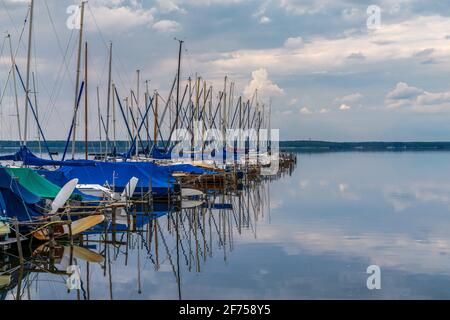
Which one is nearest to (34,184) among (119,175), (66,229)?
(66,229)

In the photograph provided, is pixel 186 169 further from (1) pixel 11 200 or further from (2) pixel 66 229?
(1) pixel 11 200

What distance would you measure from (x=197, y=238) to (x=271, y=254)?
5.40m

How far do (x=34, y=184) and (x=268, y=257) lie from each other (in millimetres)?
12649

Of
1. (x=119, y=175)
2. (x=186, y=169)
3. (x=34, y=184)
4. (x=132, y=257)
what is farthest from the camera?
(x=186, y=169)

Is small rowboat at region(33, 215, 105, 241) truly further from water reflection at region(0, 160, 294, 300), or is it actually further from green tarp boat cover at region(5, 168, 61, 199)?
green tarp boat cover at region(5, 168, 61, 199)

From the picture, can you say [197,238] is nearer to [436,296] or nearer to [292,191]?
[436,296]

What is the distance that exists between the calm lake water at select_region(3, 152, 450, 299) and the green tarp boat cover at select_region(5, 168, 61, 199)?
140 inches

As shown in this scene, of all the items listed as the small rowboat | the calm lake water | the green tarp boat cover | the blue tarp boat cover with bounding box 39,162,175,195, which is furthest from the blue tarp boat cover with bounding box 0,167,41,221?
the blue tarp boat cover with bounding box 39,162,175,195

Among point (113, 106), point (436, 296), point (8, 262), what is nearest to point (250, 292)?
point (436, 296)

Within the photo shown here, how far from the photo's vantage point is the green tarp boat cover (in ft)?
101

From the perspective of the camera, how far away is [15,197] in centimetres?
2562

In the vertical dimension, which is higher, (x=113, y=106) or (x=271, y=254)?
(x=113, y=106)

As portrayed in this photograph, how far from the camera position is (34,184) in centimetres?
3136
